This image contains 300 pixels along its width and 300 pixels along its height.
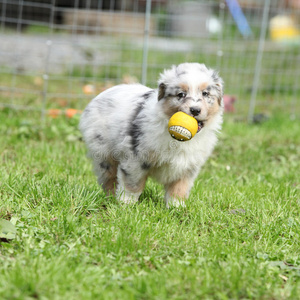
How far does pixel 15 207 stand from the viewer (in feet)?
10.2

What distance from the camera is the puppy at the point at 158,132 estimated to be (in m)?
3.19

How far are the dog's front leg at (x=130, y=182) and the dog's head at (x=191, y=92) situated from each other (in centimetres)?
48

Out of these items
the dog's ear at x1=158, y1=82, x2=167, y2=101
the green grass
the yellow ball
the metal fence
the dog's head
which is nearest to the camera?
the green grass

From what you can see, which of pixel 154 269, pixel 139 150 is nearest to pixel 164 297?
pixel 154 269

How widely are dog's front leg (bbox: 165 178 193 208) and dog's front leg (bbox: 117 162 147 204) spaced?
0.23 metres

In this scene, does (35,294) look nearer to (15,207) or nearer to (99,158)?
(15,207)

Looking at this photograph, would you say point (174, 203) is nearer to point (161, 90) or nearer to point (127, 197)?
point (127, 197)

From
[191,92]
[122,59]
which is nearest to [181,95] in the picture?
[191,92]

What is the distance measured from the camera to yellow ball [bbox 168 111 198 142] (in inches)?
118

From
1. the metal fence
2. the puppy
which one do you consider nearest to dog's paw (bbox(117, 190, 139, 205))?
the puppy

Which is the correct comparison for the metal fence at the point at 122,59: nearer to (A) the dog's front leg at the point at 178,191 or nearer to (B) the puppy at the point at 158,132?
(B) the puppy at the point at 158,132

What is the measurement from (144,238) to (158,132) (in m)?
0.84

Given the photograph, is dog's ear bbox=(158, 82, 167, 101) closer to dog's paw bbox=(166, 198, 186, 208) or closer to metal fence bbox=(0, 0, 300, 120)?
dog's paw bbox=(166, 198, 186, 208)

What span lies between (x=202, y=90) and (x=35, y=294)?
1.77m
